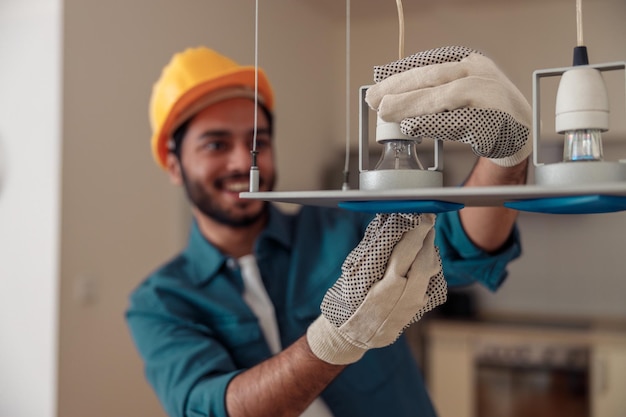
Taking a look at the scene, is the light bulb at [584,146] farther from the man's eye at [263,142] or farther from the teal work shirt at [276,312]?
the man's eye at [263,142]

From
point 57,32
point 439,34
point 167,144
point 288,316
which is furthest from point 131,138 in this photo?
point 439,34

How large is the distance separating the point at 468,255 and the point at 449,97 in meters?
0.43

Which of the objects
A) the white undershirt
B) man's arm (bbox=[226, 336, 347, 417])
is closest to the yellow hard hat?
the white undershirt

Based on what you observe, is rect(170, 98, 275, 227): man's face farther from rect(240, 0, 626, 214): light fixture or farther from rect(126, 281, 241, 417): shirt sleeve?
rect(240, 0, 626, 214): light fixture

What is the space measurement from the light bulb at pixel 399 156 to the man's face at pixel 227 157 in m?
0.60

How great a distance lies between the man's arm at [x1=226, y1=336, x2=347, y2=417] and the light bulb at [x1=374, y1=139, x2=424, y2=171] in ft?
0.84

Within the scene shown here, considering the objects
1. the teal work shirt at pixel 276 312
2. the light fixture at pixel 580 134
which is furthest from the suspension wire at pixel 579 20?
the teal work shirt at pixel 276 312

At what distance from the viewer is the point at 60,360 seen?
54.6 inches

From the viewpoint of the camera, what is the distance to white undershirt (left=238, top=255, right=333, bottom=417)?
3.41 ft

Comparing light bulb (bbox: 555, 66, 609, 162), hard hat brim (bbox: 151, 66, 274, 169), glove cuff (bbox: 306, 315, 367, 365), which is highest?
hard hat brim (bbox: 151, 66, 274, 169)

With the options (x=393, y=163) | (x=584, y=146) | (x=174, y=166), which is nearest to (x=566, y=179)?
(x=584, y=146)

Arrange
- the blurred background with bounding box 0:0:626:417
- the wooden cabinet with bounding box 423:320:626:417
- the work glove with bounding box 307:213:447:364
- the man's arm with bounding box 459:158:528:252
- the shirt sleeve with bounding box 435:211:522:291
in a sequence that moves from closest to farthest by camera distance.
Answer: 1. the work glove with bounding box 307:213:447:364
2. the man's arm with bounding box 459:158:528:252
3. the shirt sleeve with bounding box 435:211:522:291
4. the blurred background with bounding box 0:0:626:417
5. the wooden cabinet with bounding box 423:320:626:417

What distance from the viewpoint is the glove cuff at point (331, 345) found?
621mm

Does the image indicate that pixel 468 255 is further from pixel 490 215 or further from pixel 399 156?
pixel 399 156
